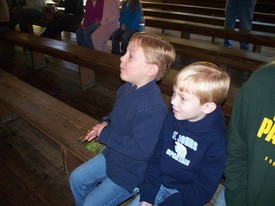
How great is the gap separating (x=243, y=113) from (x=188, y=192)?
450 millimetres

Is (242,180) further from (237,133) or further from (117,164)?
(117,164)

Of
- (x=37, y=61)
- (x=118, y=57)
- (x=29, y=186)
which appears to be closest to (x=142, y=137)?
(x=29, y=186)

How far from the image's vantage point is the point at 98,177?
1632 millimetres

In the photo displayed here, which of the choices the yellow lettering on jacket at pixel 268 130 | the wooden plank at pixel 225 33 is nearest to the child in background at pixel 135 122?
the yellow lettering on jacket at pixel 268 130

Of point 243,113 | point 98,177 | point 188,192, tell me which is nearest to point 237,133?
point 243,113

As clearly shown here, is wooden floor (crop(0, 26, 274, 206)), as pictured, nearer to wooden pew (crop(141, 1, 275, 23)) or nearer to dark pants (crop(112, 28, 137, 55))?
dark pants (crop(112, 28, 137, 55))

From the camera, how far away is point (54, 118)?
89.8 inches

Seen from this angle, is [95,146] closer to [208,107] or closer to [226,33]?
[208,107]

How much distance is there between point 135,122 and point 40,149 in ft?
5.41

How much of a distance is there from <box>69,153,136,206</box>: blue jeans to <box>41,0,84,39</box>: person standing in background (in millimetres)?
4019

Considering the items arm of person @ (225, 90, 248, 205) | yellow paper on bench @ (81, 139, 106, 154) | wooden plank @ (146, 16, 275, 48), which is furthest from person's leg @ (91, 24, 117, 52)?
arm of person @ (225, 90, 248, 205)

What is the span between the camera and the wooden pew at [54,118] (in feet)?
6.44

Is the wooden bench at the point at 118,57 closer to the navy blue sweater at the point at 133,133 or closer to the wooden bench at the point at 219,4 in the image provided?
the navy blue sweater at the point at 133,133

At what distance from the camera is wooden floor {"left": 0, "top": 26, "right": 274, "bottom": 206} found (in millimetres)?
2145
